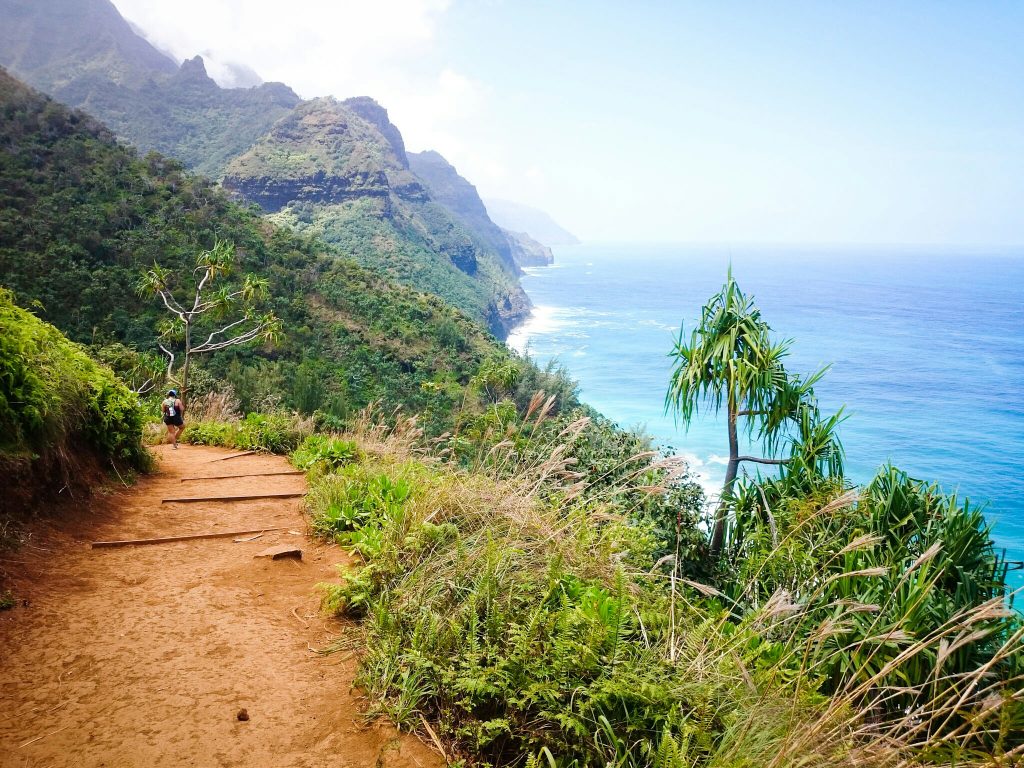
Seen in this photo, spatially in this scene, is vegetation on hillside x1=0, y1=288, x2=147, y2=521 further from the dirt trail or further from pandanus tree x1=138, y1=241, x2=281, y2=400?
pandanus tree x1=138, y1=241, x2=281, y2=400

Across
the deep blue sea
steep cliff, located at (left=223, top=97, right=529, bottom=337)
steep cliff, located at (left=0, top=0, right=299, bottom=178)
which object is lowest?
the deep blue sea

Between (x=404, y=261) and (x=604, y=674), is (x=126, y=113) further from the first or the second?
(x=604, y=674)

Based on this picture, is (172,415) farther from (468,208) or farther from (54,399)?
(468,208)

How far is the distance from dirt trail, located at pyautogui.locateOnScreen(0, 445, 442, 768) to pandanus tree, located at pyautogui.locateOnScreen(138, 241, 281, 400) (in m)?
10.9

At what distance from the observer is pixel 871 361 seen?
74688 millimetres

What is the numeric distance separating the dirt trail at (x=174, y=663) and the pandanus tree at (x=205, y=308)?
10.9 m

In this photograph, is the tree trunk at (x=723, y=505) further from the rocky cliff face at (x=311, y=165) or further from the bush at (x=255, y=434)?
the rocky cliff face at (x=311, y=165)

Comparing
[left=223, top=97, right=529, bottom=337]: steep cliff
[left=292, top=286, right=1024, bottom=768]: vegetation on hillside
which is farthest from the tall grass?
[left=223, top=97, right=529, bottom=337]: steep cliff

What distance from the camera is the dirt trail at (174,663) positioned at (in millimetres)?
2088

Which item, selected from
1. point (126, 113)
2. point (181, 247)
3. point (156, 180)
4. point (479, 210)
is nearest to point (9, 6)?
point (126, 113)

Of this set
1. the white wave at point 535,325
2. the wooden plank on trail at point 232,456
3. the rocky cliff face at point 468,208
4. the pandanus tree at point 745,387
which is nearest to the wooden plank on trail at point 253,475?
the wooden plank on trail at point 232,456

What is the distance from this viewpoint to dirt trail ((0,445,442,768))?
209 cm

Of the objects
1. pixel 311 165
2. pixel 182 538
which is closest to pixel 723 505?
pixel 182 538

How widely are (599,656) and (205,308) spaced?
18541 mm
